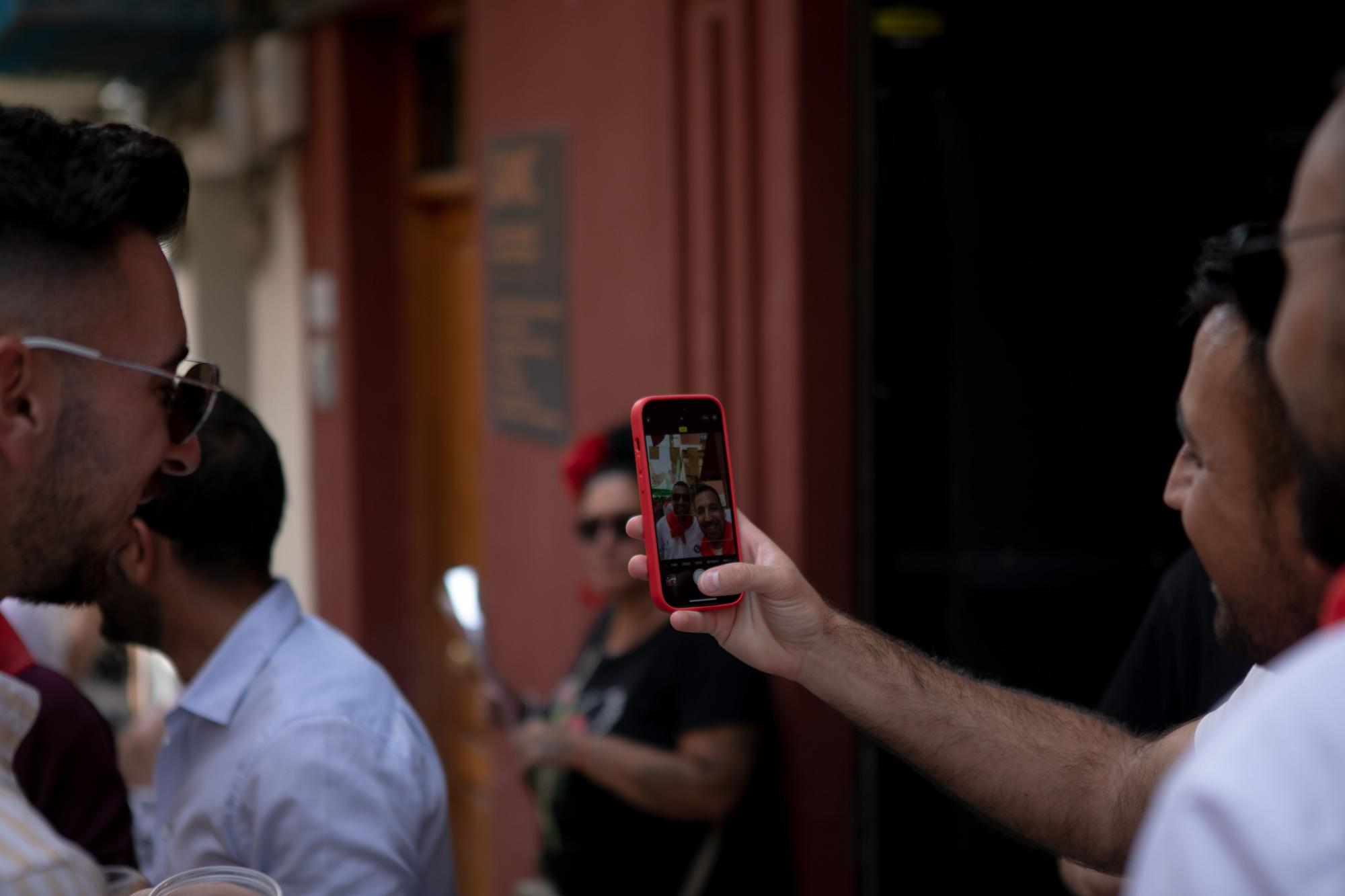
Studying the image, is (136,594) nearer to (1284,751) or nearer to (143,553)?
(143,553)

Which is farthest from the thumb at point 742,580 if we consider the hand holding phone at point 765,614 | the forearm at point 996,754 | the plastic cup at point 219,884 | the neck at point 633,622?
the neck at point 633,622

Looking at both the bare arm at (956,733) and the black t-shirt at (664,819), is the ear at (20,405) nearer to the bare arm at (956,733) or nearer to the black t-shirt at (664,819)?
the bare arm at (956,733)

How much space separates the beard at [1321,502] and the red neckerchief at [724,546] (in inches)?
35.0

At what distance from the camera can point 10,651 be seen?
177cm

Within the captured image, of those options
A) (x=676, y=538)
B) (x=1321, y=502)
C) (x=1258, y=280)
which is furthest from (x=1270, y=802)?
(x=676, y=538)

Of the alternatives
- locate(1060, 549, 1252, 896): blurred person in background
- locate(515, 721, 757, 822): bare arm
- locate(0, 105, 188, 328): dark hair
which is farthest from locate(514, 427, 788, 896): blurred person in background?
locate(0, 105, 188, 328): dark hair

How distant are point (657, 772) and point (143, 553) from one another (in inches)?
49.5

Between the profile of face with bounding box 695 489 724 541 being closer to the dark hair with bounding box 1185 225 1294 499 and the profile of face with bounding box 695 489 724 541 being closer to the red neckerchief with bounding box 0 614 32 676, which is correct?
the dark hair with bounding box 1185 225 1294 499

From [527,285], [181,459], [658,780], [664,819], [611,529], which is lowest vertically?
[664,819]

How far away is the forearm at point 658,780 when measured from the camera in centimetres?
301

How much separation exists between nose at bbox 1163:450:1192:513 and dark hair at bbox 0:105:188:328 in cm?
131

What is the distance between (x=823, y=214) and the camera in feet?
10.6

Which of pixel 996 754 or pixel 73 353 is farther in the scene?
pixel 996 754

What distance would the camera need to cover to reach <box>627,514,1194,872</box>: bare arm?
5.92ft
